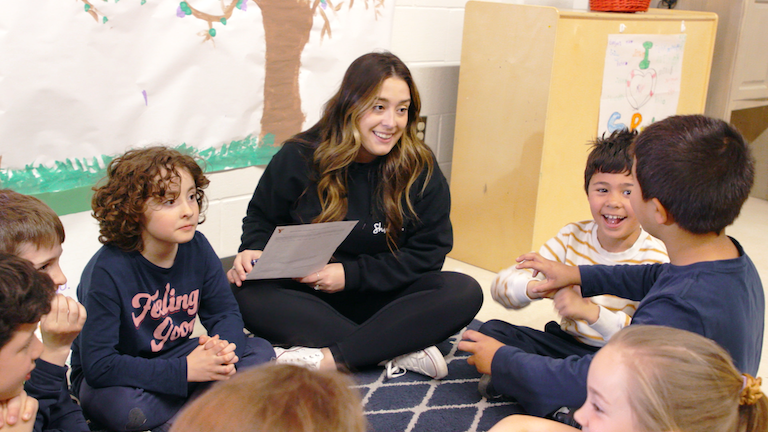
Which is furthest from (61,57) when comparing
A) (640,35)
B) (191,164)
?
(640,35)

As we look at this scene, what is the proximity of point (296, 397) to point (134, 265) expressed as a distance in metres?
0.81

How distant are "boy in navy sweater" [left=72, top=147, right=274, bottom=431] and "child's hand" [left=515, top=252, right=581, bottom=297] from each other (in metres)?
0.63

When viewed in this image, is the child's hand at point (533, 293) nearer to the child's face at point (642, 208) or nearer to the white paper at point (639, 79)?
the child's face at point (642, 208)

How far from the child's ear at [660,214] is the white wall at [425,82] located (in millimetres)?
1270

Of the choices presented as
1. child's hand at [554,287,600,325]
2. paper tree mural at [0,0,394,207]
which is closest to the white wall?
paper tree mural at [0,0,394,207]

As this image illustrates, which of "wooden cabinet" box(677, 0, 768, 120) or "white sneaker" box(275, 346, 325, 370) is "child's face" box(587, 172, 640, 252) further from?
"wooden cabinet" box(677, 0, 768, 120)

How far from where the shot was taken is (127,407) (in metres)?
1.20

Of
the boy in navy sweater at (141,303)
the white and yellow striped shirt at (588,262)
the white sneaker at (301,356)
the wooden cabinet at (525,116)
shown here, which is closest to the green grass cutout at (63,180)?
the boy in navy sweater at (141,303)

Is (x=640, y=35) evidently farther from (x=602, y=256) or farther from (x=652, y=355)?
(x=652, y=355)

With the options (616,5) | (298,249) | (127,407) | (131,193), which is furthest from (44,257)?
(616,5)

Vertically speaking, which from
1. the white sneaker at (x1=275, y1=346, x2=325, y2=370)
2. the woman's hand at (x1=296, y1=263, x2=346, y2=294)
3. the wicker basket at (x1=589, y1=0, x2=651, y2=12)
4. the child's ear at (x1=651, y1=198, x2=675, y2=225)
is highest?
the wicker basket at (x1=589, y1=0, x2=651, y2=12)

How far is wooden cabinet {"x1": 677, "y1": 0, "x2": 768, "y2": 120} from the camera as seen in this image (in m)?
2.84

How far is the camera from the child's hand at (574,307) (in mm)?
1273

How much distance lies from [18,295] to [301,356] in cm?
72
